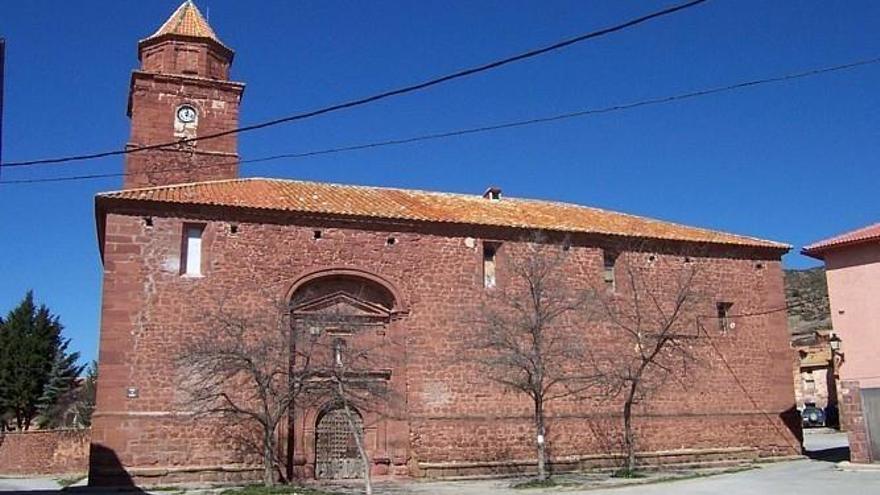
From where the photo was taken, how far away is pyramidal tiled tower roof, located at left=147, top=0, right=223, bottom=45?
Result: 29.1 m

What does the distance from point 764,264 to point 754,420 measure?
5638 mm

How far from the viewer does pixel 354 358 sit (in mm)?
23281

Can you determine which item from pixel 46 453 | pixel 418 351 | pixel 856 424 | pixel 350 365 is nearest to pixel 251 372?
pixel 350 365

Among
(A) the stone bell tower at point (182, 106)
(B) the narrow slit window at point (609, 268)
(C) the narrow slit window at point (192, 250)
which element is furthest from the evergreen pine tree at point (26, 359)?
(B) the narrow slit window at point (609, 268)

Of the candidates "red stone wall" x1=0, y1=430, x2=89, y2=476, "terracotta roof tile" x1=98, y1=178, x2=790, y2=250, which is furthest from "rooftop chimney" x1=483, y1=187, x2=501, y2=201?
"red stone wall" x1=0, y1=430, x2=89, y2=476

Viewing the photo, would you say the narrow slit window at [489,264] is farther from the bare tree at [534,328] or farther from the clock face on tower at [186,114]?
the clock face on tower at [186,114]

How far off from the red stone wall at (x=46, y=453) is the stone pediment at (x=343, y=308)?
15.6 metres

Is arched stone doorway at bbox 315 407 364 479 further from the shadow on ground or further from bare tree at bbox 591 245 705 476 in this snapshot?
the shadow on ground

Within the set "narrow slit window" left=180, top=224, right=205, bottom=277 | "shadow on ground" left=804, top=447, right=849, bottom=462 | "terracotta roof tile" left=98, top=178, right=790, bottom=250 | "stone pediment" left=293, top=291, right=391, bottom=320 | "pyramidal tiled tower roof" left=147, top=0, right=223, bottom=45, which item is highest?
"pyramidal tiled tower roof" left=147, top=0, right=223, bottom=45

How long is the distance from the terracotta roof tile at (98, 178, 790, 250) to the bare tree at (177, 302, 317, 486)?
11.1 ft

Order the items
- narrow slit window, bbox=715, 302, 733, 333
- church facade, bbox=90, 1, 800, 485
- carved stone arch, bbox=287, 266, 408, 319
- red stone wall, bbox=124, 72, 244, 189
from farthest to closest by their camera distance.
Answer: narrow slit window, bbox=715, 302, 733, 333 → red stone wall, bbox=124, 72, 244, 189 → carved stone arch, bbox=287, 266, 408, 319 → church facade, bbox=90, 1, 800, 485

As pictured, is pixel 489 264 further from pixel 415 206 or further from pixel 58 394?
pixel 58 394

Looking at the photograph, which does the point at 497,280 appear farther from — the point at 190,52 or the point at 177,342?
the point at 190,52

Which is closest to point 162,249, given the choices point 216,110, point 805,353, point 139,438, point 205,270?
point 205,270
